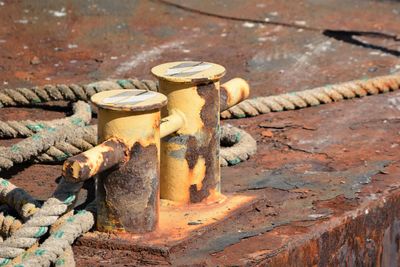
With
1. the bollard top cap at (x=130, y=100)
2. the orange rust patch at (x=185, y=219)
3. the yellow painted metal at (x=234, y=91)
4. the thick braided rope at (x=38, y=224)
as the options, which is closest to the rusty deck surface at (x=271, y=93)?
the orange rust patch at (x=185, y=219)

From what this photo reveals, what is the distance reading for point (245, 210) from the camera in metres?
3.48

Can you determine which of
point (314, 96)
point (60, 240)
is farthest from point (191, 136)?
point (314, 96)

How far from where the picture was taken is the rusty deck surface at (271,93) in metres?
3.32

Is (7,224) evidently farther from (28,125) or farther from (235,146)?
(235,146)

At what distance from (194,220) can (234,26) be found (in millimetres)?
2969

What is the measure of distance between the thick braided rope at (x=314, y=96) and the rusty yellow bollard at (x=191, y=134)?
3.80ft

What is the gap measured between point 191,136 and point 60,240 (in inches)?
23.9

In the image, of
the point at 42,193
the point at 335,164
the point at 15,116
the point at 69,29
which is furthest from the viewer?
the point at 69,29

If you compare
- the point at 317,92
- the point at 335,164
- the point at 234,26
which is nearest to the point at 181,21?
the point at 234,26

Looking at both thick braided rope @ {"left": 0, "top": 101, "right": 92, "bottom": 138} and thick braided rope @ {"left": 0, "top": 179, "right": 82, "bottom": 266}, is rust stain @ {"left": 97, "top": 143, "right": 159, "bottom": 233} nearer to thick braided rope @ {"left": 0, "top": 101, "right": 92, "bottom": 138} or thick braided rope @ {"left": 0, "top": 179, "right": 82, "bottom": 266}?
thick braided rope @ {"left": 0, "top": 179, "right": 82, "bottom": 266}

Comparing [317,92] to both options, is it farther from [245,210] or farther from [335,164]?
[245,210]

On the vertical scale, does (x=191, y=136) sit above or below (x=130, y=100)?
below

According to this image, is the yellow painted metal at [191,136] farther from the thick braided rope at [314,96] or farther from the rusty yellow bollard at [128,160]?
the thick braided rope at [314,96]

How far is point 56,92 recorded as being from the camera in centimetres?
468
